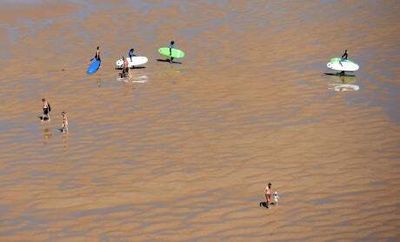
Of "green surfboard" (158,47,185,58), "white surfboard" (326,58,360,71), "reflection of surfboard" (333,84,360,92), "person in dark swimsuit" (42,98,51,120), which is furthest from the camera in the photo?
"green surfboard" (158,47,185,58)

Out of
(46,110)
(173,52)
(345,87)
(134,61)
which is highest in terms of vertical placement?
(173,52)

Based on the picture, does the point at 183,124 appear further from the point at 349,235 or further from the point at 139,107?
the point at 349,235

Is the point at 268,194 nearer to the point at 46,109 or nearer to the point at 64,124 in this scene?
the point at 64,124

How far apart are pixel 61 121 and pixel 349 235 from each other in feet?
44.5

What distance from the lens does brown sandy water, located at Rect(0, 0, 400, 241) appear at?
20.4 metres

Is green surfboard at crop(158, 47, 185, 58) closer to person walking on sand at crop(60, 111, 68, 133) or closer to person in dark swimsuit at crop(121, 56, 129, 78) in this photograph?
person in dark swimsuit at crop(121, 56, 129, 78)

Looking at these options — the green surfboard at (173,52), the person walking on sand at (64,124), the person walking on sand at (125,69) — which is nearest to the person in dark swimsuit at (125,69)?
the person walking on sand at (125,69)

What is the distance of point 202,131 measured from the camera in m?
27.0

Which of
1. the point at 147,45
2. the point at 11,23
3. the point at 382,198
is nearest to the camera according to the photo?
the point at 382,198

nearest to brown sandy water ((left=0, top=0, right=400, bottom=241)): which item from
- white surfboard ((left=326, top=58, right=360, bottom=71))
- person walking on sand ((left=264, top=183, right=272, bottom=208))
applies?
person walking on sand ((left=264, top=183, right=272, bottom=208))

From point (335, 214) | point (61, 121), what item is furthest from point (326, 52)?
point (335, 214)

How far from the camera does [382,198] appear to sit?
21.5m

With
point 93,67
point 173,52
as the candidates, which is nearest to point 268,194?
point 93,67

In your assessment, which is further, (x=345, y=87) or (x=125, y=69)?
(x=125, y=69)
